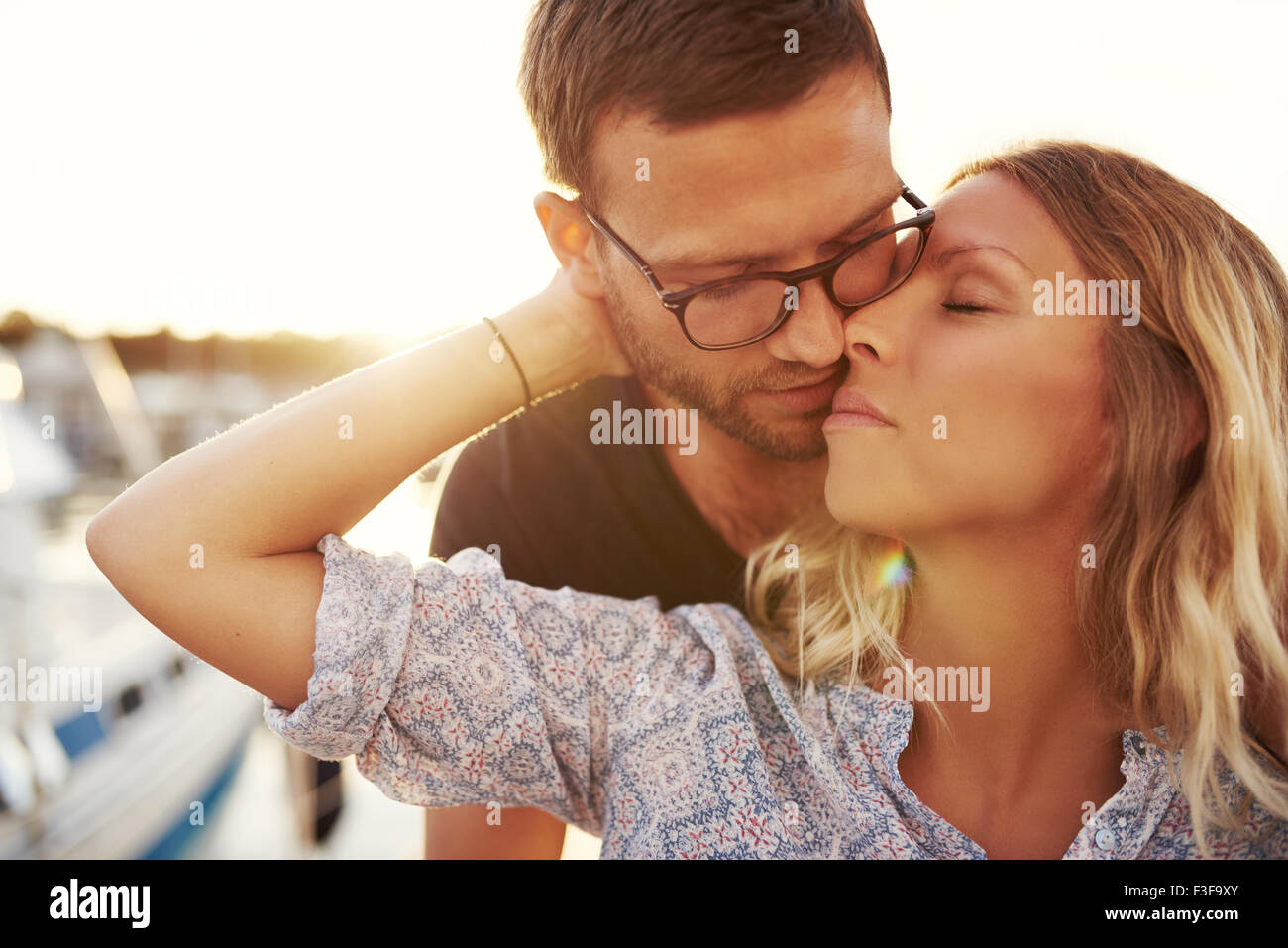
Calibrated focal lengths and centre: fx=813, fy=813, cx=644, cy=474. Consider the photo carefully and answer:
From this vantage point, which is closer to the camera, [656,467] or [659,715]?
[659,715]

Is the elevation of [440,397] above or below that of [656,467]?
above

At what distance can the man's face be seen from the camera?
1.58 meters

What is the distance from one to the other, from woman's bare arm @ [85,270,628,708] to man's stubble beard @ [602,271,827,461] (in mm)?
286

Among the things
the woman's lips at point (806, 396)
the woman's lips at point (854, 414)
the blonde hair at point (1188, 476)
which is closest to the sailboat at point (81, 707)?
the woman's lips at point (806, 396)

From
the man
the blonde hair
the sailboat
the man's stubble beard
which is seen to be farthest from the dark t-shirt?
the sailboat

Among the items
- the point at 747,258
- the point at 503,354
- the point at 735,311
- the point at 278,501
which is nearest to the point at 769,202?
the point at 747,258

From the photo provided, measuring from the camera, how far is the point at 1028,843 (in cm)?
149

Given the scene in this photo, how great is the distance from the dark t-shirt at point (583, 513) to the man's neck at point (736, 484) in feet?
0.15

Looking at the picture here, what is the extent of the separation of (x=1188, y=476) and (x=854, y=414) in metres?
0.66
